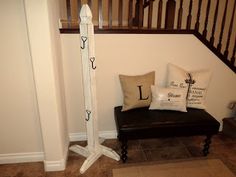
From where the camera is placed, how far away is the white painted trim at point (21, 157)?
7.31 ft

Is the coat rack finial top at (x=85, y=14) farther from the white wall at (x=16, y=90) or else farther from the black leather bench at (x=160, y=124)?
the black leather bench at (x=160, y=124)

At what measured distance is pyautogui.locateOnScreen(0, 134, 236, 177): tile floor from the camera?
2131 millimetres

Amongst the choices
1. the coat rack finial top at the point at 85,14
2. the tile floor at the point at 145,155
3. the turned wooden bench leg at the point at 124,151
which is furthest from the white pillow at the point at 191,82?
the coat rack finial top at the point at 85,14

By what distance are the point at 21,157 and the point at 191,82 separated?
2.01 metres

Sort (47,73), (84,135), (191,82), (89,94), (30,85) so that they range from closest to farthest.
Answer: (47,73) → (30,85) → (89,94) → (191,82) → (84,135)

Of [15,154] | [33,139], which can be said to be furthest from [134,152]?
[15,154]

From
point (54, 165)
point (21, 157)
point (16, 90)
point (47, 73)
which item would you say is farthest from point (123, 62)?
point (21, 157)

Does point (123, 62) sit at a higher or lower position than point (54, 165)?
higher

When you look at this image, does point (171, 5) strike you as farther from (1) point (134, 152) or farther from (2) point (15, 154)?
(2) point (15, 154)

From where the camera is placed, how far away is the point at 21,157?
7.37 ft

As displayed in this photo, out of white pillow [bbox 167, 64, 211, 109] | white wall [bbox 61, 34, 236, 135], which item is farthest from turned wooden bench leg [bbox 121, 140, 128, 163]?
white pillow [bbox 167, 64, 211, 109]

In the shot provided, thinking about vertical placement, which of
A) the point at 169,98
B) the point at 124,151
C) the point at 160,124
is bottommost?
the point at 124,151

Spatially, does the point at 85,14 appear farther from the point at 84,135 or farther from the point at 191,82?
the point at 84,135

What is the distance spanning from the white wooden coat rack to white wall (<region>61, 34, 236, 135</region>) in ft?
1.06
